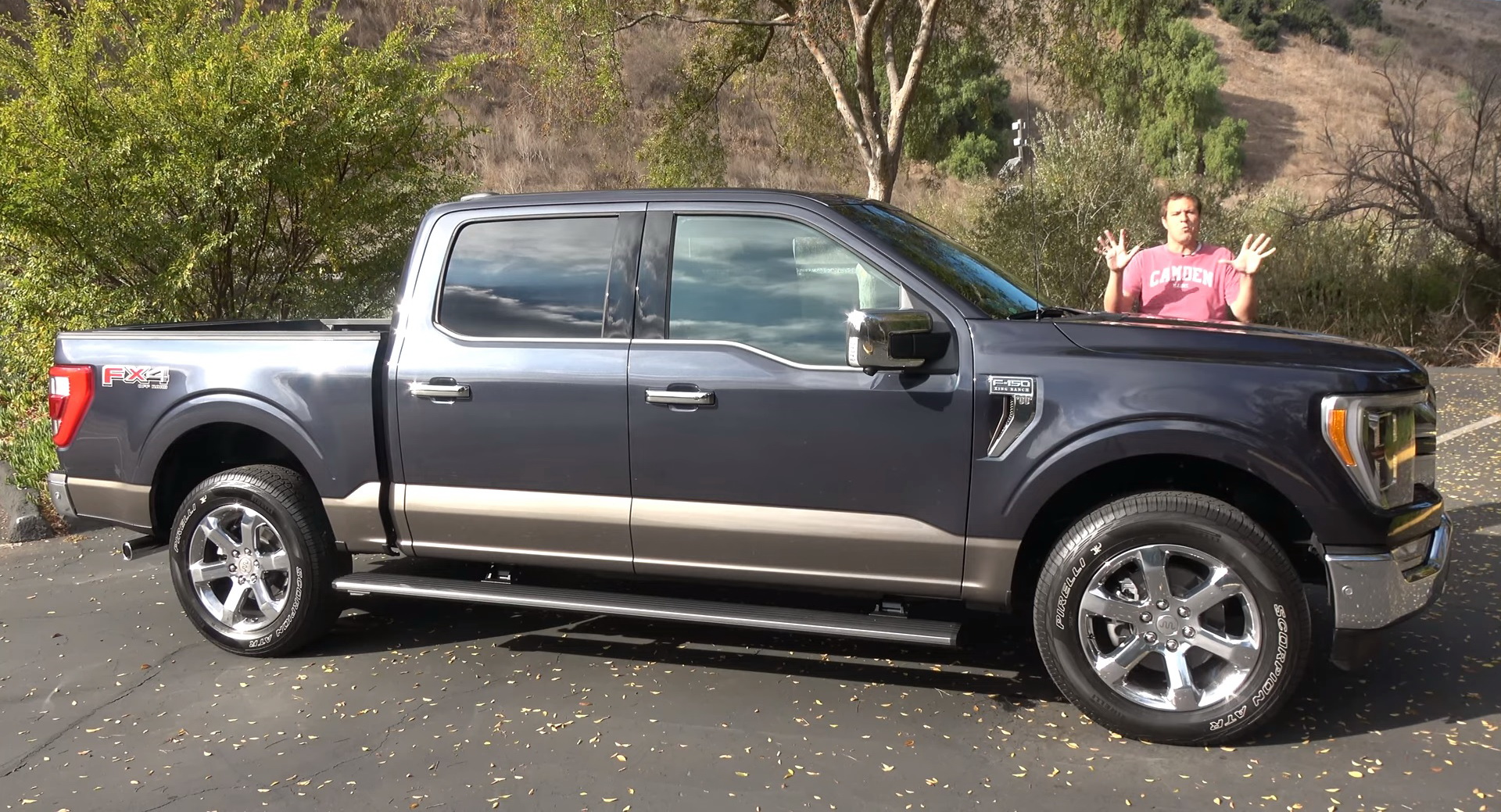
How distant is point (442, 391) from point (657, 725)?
162cm

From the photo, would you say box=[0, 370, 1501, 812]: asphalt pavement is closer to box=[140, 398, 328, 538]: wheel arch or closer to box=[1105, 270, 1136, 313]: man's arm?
box=[140, 398, 328, 538]: wheel arch

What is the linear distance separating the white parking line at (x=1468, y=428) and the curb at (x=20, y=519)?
10.3 metres

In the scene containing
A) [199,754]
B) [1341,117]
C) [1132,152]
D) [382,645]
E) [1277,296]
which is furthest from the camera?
[1341,117]

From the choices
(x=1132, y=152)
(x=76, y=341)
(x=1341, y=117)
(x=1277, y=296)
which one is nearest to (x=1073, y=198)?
(x=1132, y=152)

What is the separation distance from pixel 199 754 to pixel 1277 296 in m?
13.6

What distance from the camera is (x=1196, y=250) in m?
6.00

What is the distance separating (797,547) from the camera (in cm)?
411

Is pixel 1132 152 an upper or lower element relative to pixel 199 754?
upper

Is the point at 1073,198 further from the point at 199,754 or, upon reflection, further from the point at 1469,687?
the point at 199,754

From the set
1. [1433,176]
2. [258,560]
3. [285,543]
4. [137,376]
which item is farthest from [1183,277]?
[1433,176]

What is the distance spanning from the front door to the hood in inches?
21.4

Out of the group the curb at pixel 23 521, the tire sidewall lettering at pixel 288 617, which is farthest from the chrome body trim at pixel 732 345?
the curb at pixel 23 521

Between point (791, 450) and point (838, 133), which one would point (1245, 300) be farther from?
point (838, 133)

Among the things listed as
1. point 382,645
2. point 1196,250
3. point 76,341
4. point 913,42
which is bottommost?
point 382,645
